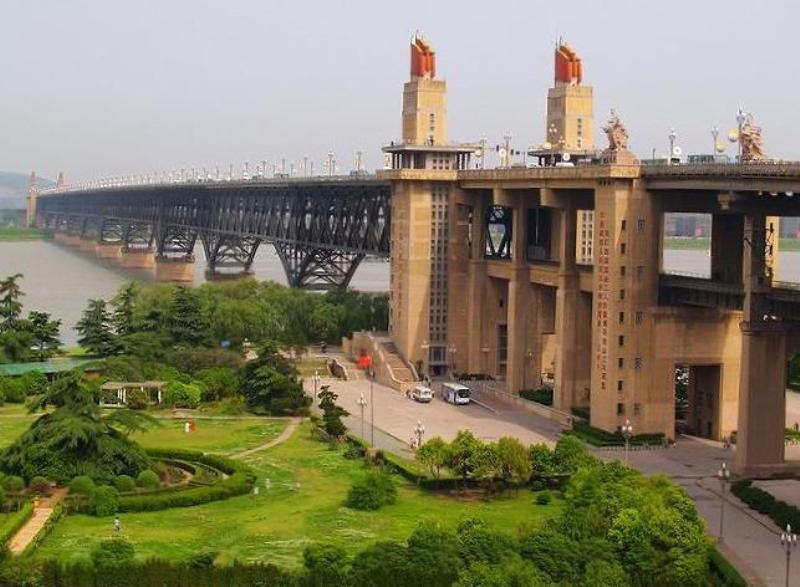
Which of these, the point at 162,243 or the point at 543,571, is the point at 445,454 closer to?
the point at 543,571

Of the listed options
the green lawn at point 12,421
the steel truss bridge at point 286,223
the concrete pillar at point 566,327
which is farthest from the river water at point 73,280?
the concrete pillar at point 566,327

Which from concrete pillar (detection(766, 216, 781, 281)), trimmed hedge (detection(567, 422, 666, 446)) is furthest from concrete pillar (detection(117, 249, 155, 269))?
concrete pillar (detection(766, 216, 781, 281))

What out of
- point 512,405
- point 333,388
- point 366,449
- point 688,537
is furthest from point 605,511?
point 333,388

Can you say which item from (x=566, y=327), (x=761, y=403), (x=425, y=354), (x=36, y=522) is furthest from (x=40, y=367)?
(x=761, y=403)

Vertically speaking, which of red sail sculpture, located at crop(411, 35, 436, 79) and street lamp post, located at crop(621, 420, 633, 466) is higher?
red sail sculpture, located at crop(411, 35, 436, 79)

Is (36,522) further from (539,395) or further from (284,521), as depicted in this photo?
(539,395)

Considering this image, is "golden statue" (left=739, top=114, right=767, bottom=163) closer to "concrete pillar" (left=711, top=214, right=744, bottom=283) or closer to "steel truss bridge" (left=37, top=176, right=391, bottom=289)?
"concrete pillar" (left=711, top=214, right=744, bottom=283)
